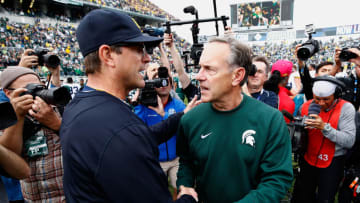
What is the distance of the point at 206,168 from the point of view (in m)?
1.54

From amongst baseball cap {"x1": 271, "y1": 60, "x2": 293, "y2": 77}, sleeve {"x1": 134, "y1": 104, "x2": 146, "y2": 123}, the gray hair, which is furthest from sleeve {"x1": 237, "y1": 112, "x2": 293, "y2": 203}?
baseball cap {"x1": 271, "y1": 60, "x2": 293, "y2": 77}

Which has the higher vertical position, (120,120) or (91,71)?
(91,71)

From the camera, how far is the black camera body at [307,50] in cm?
293

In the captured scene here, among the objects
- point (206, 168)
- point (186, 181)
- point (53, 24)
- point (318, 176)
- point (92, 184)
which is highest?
point (53, 24)

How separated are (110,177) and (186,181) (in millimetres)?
756

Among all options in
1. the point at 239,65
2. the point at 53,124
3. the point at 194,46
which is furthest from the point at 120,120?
the point at 194,46

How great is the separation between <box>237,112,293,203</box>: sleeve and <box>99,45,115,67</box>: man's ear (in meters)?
1.10

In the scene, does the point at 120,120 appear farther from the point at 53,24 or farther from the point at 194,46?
the point at 53,24

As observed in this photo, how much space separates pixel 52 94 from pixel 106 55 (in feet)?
2.23

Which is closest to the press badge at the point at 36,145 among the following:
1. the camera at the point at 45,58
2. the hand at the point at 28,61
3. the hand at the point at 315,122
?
the hand at the point at 28,61

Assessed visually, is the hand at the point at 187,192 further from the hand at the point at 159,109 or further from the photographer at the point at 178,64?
the photographer at the point at 178,64

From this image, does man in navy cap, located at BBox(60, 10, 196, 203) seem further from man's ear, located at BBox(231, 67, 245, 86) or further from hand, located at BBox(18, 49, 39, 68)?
hand, located at BBox(18, 49, 39, 68)

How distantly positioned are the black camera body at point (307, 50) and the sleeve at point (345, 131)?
80 cm

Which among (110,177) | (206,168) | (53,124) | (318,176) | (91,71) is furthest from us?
(318,176)
